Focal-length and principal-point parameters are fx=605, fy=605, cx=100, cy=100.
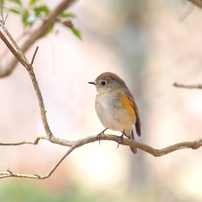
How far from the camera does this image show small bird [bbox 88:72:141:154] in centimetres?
272

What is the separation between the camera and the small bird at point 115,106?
8.92ft

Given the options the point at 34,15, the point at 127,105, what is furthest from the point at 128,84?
the point at 34,15

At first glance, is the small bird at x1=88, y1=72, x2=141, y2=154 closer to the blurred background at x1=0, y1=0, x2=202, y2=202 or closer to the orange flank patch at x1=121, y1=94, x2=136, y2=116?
the orange flank patch at x1=121, y1=94, x2=136, y2=116

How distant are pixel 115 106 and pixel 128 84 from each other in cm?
378

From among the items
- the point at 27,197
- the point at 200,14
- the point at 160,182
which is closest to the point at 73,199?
the point at 27,197

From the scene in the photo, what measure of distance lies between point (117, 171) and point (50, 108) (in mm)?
1115

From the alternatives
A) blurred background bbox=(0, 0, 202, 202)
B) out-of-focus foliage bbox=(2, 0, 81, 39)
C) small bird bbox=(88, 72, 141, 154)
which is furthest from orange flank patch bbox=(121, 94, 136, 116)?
blurred background bbox=(0, 0, 202, 202)

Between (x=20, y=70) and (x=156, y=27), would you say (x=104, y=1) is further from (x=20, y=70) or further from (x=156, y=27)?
(x=20, y=70)

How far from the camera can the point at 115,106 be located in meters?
2.75

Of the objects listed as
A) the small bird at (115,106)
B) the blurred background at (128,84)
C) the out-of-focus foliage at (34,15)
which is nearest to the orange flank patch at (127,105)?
the small bird at (115,106)

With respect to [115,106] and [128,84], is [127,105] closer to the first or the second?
[115,106]

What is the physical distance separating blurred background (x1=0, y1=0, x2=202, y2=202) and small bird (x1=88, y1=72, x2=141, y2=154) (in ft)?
10.0

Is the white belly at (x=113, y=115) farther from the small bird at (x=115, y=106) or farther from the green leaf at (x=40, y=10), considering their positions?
the green leaf at (x=40, y=10)

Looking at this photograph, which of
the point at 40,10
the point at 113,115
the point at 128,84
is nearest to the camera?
the point at 40,10
